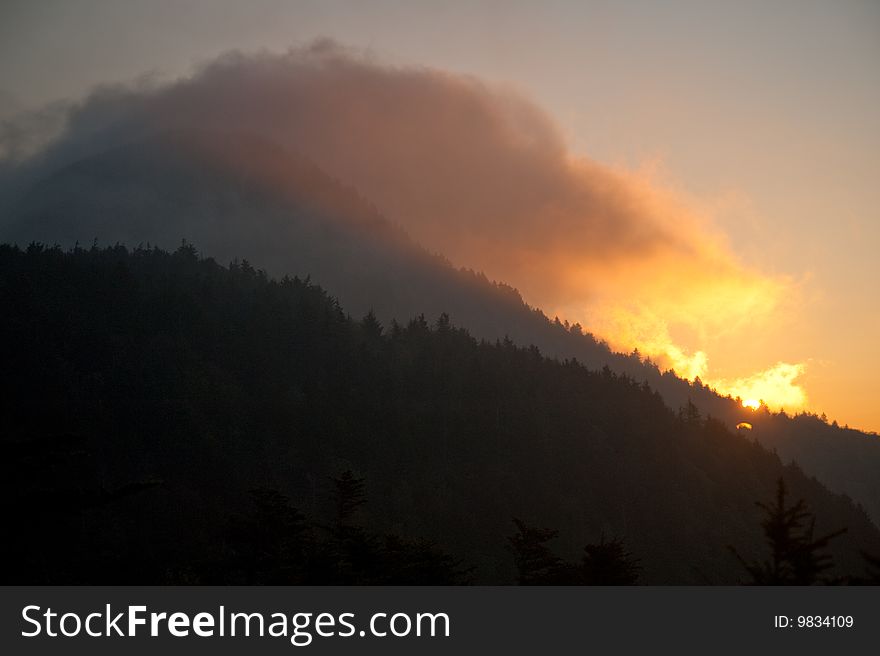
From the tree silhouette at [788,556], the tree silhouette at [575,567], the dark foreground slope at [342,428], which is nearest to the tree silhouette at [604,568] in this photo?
the tree silhouette at [575,567]

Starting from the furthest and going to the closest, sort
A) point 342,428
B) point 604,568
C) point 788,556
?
point 342,428
point 604,568
point 788,556

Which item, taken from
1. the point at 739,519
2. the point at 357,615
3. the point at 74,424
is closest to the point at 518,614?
the point at 357,615

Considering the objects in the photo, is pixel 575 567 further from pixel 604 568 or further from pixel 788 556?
pixel 788 556

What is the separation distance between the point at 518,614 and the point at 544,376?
564ft

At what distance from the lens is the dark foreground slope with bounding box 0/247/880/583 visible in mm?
125812

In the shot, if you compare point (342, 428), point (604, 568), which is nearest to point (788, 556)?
point (604, 568)

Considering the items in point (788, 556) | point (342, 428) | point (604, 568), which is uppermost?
point (342, 428)

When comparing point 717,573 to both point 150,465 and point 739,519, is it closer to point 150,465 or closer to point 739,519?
point 739,519

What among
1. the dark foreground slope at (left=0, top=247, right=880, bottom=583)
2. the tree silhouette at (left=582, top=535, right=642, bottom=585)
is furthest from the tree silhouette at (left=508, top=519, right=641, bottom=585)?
the dark foreground slope at (left=0, top=247, right=880, bottom=583)

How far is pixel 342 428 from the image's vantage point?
15300 centimetres

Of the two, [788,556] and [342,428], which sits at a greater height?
[342,428]

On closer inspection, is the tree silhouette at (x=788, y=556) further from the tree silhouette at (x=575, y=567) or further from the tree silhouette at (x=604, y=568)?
the tree silhouette at (x=575, y=567)

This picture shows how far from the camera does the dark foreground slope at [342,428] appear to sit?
4953 inches

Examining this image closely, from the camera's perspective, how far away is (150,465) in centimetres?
12462
